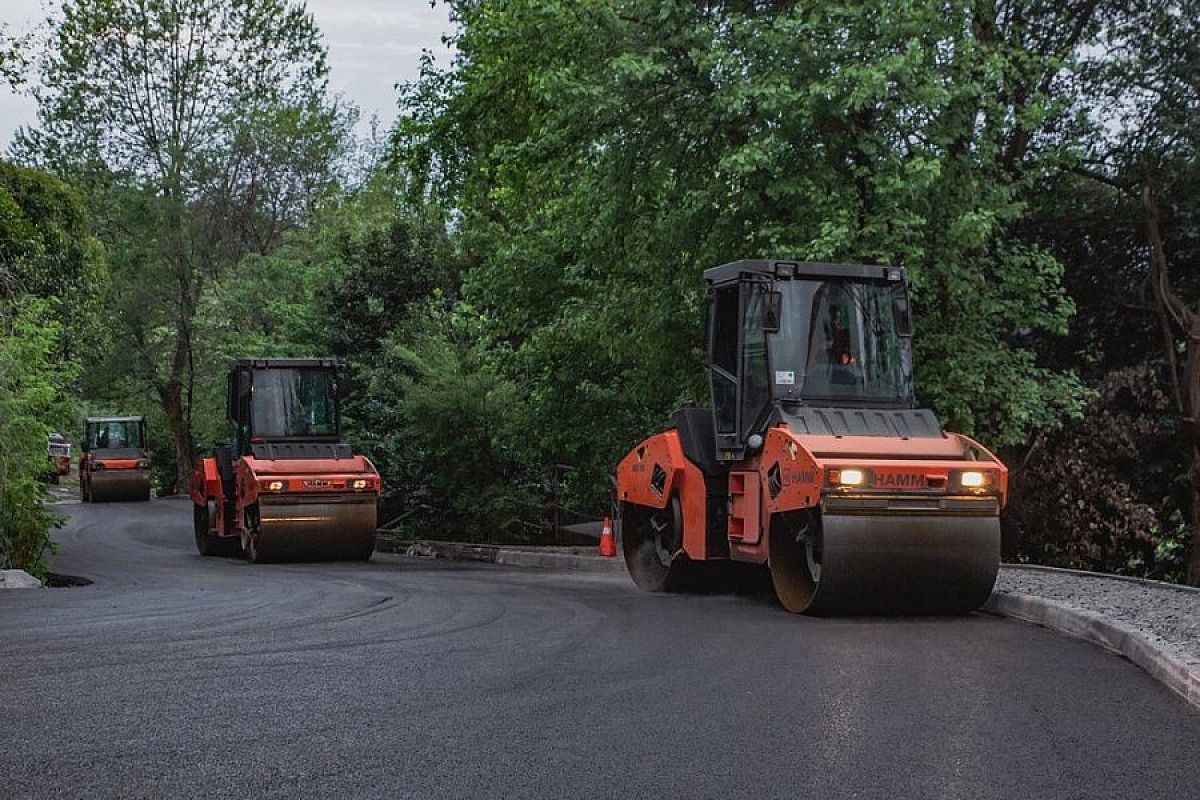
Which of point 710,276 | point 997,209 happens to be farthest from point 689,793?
point 997,209

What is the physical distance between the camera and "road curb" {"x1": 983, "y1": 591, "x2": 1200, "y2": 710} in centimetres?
866

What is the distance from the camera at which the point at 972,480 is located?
12.0 metres

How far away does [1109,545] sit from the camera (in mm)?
20703

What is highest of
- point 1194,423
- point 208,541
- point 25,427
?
point 25,427

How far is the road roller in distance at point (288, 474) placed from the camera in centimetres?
2106

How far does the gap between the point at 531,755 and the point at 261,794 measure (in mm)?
1272

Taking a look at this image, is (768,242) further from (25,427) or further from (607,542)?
(25,427)

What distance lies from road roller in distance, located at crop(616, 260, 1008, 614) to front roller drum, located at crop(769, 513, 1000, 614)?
1 centimetres

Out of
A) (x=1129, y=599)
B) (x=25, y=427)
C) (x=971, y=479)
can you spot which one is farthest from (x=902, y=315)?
(x=25, y=427)

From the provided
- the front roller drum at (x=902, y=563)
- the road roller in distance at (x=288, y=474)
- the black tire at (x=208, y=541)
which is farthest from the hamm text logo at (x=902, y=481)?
the black tire at (x=208, y=541)

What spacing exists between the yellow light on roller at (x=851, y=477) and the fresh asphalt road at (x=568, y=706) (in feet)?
3.55

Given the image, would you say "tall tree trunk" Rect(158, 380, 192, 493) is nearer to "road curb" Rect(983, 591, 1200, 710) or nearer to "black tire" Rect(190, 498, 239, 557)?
"black tire" Rect(190, 498, 239, 557)

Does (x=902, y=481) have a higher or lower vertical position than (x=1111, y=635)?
higher

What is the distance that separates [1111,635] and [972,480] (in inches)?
73.5
